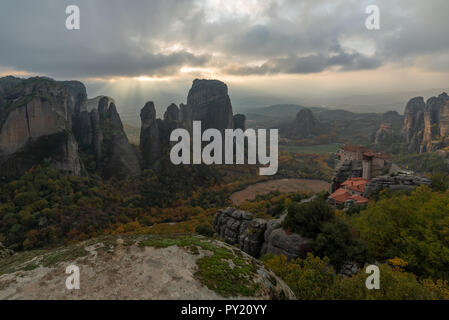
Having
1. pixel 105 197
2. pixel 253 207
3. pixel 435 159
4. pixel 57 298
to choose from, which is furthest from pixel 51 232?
pixel 435 159

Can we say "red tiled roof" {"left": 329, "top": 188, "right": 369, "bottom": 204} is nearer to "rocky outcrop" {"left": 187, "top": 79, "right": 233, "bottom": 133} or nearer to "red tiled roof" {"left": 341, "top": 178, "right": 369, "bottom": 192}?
"red tiled roof" {"left": 341, "top": 178, "right": 369, "bottom": 192}

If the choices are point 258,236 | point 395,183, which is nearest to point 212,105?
point 395,183

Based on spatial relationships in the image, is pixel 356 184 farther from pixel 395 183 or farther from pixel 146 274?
pixel 146 274

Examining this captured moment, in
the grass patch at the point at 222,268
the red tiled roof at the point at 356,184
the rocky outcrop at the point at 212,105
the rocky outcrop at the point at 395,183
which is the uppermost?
the rocky outcrop at the point at 212,105

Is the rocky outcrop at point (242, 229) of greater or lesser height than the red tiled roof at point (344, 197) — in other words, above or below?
below

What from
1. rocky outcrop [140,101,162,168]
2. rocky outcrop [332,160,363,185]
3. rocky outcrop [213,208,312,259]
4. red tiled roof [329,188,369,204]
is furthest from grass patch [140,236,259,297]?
rocky outcrop [140,101,162,168]

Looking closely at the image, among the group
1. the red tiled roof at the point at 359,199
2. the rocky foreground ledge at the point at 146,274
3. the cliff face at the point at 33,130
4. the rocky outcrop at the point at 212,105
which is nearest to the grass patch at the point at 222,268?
the rocky foreground ledge at the point at 146,274

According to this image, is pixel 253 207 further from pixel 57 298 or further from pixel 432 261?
pixel 57 298

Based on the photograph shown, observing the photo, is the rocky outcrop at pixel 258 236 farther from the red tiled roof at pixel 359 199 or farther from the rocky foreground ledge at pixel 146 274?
the red tiled roof at pixel 359 199
